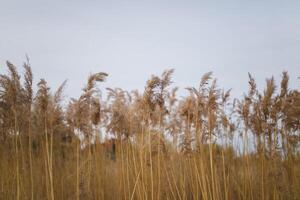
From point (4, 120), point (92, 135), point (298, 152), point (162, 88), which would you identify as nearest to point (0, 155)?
point (4, 120)

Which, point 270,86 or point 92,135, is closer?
point 270,86

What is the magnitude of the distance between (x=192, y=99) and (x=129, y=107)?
122 cm

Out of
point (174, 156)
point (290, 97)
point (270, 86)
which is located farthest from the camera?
point (174, 156)

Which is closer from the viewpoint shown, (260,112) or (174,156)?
(260,112)

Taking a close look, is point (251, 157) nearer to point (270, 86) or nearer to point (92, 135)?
point (270, 86)

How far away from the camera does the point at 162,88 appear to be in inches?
135

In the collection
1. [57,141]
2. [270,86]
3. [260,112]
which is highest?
[270,86]

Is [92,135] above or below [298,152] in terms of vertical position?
above

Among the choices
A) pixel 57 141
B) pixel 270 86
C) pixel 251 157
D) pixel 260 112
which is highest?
pixel 270 86

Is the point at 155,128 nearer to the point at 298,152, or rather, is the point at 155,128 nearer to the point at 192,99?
the point at 192,99

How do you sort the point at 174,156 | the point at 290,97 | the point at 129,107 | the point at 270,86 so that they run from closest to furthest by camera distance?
the point at 270,86 → the point at 290,97 → the point at 129,107 → the point at 174,156

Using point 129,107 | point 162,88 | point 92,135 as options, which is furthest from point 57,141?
point 162,88

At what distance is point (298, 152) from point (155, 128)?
7.99ft

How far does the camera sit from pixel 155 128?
3.92 m
